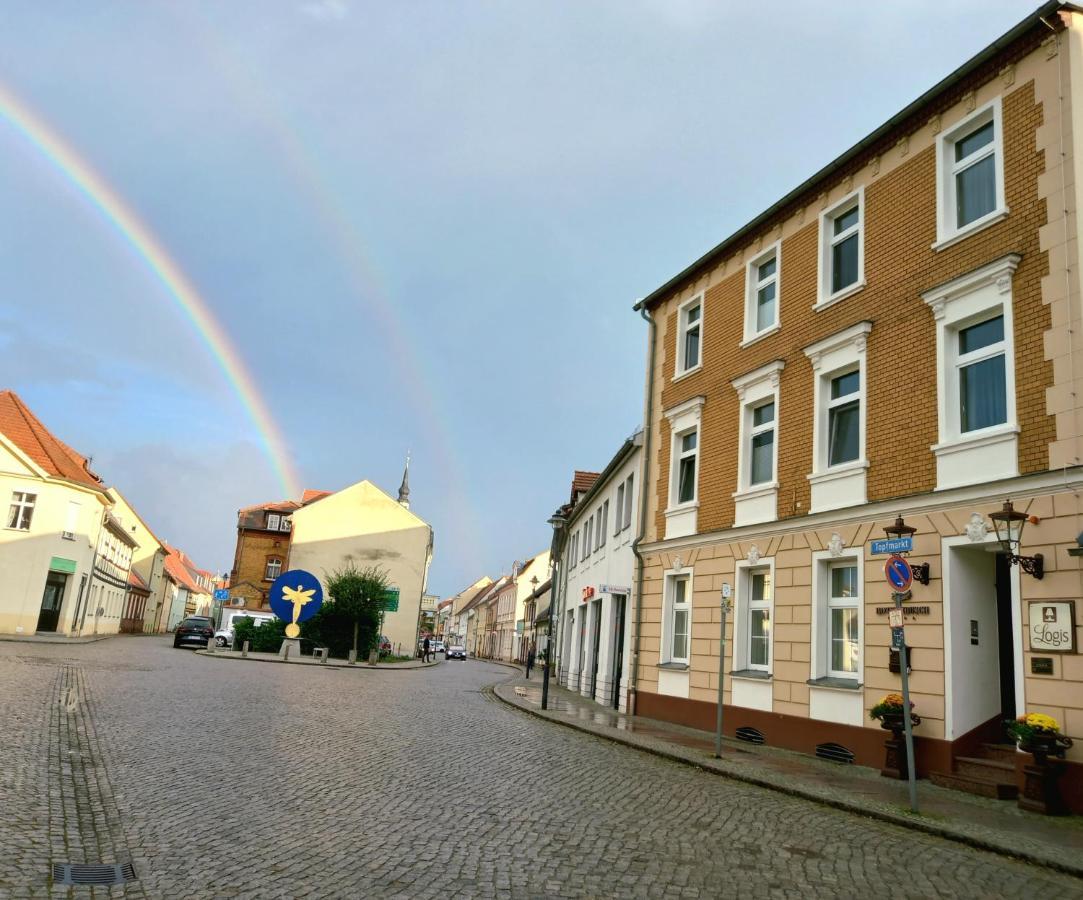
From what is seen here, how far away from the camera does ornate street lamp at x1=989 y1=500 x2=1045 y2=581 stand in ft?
34.0

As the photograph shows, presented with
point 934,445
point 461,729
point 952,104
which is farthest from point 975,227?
point 461,729

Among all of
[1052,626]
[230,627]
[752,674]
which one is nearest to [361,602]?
[230,627]

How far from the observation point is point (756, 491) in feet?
54.0

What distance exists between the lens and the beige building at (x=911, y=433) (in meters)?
10.8

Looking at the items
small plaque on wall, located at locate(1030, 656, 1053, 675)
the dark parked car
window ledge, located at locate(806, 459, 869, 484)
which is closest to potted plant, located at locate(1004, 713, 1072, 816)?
small plaque on wall, located at locate(1030, 656, 1053, 675)

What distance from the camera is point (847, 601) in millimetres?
13844

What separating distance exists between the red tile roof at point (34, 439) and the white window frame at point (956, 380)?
43.1 m

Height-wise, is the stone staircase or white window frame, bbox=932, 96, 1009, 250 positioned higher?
white window frame, bbox=932, 96, 1009, 250

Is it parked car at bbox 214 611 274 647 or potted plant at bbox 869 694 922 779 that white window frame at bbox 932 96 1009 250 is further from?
parked car at bbox 214 611 274 647

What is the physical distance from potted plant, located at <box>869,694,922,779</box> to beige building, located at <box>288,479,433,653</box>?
2062 inches

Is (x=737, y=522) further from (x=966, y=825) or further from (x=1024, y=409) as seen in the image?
(x=966, y=825)

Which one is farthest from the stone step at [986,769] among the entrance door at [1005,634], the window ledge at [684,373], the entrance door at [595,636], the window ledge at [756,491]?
the entrance door at [595,636]

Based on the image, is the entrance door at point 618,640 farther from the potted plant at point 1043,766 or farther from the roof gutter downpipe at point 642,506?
the potted plant at point 1043,766

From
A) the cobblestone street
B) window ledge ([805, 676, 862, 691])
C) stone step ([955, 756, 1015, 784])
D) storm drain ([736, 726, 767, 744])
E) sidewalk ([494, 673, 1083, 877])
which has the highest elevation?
window ledge ([805, 676, 862, 691])
